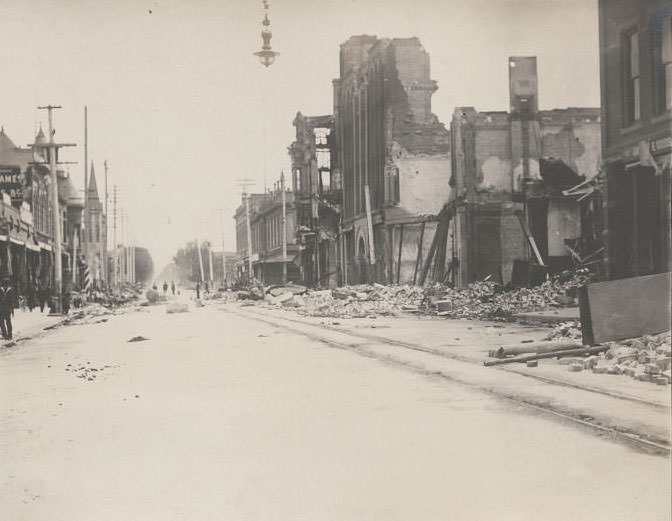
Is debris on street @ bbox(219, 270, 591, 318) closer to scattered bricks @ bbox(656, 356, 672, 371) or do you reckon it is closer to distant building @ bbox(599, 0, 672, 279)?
distant building @ bbox(599, 0, 672, 279)

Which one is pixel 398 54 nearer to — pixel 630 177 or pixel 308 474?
pixel 308 474

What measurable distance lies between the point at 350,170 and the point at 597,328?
1652cm

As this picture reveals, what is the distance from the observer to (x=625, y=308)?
9445 millimetres

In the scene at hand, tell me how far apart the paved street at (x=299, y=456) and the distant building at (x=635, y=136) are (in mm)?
7202

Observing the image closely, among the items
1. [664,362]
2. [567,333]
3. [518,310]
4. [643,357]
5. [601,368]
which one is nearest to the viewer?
[664,362]

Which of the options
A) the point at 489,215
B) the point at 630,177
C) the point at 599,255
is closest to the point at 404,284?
the point at 489,215

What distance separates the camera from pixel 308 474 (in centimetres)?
523

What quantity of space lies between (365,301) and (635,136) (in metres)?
12.0

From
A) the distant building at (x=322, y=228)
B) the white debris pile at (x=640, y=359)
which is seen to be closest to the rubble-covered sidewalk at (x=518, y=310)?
the white debris pile at (x=640, y=359)

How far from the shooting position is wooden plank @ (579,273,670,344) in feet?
30.0

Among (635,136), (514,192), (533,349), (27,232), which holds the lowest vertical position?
(533,349)

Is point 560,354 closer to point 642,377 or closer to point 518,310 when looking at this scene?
point 642,377

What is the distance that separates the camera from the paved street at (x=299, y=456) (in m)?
5.17

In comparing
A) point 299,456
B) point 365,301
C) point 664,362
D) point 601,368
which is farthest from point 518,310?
point 299,456
